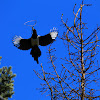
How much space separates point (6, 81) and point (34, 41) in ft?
22.9

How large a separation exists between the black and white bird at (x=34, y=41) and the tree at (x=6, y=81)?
5.86 meters

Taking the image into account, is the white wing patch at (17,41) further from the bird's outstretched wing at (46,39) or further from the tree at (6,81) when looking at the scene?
the tree at (6,81)

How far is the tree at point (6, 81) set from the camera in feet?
43.2

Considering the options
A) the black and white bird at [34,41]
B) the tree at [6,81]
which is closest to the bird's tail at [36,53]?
the black and white bird at [34,41]

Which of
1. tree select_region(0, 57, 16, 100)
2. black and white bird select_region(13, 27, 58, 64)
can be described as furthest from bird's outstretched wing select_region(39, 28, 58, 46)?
tree select_region(0, 57, 16, 100)

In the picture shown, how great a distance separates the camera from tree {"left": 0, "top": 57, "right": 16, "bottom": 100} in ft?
43.2

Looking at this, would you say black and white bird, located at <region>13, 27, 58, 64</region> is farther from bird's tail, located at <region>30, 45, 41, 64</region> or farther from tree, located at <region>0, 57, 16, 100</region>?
tree, located at <region>0, 57, 16, 100</region>

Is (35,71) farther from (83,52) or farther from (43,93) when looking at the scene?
(83,52)

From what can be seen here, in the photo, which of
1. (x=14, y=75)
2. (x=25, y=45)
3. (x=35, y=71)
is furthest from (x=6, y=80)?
(x=35, y=71)

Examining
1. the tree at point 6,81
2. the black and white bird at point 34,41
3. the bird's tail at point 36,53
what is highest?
the tree at point 6,81

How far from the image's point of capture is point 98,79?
4.93 metres

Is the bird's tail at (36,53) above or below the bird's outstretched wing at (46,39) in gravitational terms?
below

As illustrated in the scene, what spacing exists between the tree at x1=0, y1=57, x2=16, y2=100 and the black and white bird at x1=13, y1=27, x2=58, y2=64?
5.86 meters

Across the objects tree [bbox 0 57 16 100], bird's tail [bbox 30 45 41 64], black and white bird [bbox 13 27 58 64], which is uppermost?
tree [bbox 0 57 16 100]
